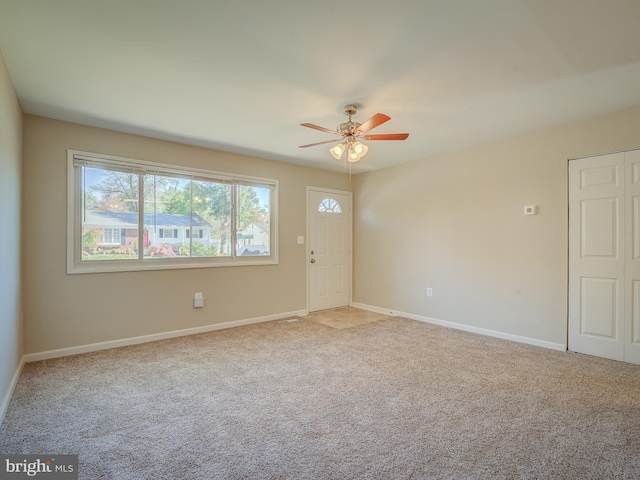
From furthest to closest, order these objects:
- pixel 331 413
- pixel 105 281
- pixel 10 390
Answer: pixel 105 281, pixel 10 390, pixel 331 413

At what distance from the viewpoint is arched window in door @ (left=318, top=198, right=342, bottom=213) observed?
5.61m

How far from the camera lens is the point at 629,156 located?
3170 mm

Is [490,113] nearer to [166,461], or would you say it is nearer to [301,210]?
[301,210]

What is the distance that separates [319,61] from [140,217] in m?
2.82

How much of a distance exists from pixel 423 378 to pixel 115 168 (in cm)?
395

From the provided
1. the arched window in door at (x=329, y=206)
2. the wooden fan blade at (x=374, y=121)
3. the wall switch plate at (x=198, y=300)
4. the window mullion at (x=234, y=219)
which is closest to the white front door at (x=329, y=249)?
the arched window in door at (x=329, y=206)

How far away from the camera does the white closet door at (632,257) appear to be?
3.13 meters

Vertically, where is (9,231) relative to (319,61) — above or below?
below

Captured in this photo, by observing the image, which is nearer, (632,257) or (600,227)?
(632,257)

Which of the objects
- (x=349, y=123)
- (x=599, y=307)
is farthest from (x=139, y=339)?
(x=599, y=307)

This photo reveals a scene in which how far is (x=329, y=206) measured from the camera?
18.8 feet

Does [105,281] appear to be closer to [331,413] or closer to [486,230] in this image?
[331,413]

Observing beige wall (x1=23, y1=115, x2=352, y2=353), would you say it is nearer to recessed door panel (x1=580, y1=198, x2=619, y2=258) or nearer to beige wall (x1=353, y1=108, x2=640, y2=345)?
beige wall (x1=353, y1=108, x2=640, y2=345)

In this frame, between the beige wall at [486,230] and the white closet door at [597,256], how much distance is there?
0.10 metres
